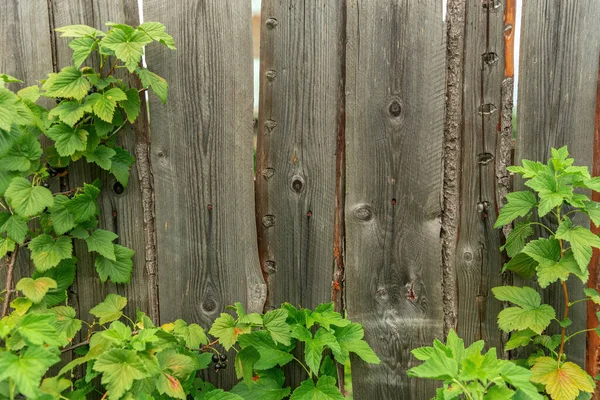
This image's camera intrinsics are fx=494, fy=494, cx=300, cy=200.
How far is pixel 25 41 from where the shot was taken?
201cm

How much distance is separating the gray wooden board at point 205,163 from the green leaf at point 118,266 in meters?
0.13

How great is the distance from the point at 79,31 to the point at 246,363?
141 cm

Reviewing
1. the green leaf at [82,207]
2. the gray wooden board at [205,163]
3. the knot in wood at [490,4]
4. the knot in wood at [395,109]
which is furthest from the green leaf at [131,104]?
the knot in wood at [490,4]

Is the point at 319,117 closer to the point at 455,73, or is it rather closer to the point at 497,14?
the point at 455,73

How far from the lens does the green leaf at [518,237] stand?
1.97 m

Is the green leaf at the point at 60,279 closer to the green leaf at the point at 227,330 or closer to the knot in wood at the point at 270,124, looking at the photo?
the green leaf at the point at 227,330

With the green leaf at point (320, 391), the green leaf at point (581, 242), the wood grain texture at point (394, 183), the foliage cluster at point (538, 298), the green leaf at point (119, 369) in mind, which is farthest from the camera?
the wood grain texture at point (394, 183)

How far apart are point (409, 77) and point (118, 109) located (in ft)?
3.92

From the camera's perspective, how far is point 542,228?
6.69ft

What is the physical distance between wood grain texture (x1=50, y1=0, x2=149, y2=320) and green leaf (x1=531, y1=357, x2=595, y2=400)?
1.64m

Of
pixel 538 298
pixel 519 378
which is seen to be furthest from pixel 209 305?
pixel 538 298

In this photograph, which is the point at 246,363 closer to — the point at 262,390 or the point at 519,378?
the point at 262,390

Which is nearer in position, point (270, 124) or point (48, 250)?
point (48, 250)

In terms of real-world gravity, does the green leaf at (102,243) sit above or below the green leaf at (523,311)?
above
